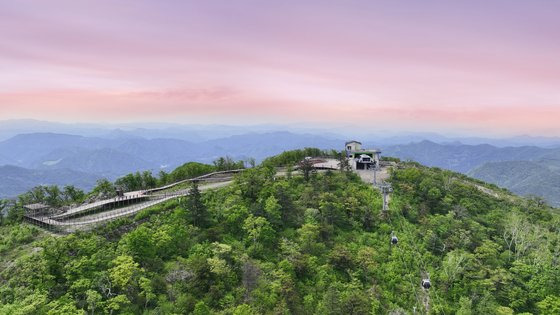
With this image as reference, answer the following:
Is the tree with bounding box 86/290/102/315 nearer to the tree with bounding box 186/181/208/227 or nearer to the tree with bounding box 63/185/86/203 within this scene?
the tree with bounding box 186/181/208/227

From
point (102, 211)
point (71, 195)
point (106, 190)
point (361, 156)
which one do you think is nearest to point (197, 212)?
point (102, 211)

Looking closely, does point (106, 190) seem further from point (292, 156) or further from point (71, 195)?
point (292, 156)

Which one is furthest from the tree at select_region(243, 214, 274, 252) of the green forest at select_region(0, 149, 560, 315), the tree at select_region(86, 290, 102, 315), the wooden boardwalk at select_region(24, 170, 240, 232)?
the wooden boardwalk at select_region(24, 170, 240, 232)

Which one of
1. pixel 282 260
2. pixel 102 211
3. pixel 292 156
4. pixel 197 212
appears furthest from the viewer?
pixel 292 156

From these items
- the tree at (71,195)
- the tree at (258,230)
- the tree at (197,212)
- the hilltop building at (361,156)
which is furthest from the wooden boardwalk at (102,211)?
the hilltop building at (361,156)

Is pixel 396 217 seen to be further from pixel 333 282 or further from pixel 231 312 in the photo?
pixel 231 312

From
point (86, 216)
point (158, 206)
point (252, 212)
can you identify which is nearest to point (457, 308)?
point (252, 212)
